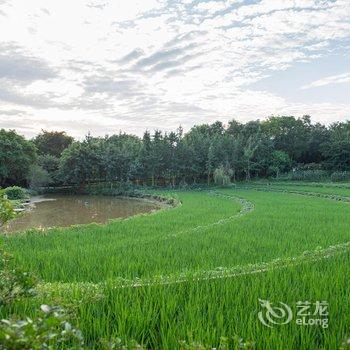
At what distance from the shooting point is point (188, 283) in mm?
4949

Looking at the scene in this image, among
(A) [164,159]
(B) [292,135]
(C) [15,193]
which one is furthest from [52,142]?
(B) [292,135]

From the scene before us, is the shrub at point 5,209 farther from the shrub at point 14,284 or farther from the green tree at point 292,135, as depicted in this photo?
the green tree at point 292,135

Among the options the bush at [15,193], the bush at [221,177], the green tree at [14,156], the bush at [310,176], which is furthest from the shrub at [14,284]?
the bush at [310,176]

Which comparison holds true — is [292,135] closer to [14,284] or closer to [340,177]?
[340,177]

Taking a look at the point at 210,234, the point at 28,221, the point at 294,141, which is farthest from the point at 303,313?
the point at 294,141

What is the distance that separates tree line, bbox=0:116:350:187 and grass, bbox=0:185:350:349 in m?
28.5

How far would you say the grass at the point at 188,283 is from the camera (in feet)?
11.4

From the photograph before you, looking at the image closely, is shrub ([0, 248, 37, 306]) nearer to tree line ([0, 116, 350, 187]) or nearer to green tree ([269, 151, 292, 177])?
tree line ([0, 116, 350, 187])

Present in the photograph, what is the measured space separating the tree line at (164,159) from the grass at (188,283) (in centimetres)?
2846

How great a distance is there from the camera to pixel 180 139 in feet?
134

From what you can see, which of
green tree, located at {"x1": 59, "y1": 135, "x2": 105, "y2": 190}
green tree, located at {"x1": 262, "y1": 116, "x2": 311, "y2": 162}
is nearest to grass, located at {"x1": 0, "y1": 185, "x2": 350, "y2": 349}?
green tree, located at {"x1": 59, "y1": 135, "x2": 105, "y2": 190}

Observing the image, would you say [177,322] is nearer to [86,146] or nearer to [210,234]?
[210,234]

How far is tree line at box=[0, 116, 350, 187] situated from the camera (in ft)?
125

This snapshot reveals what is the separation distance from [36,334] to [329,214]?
14371 millimetres
